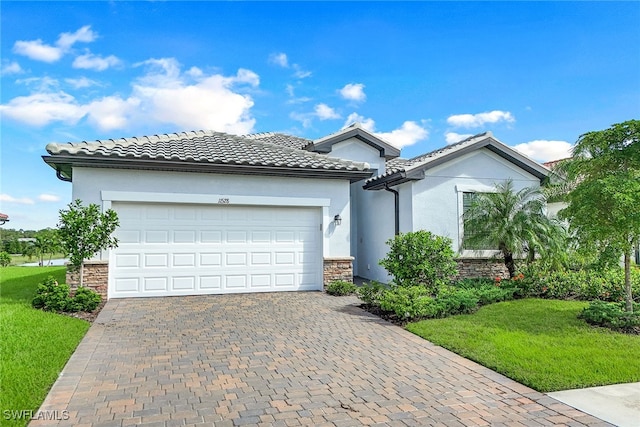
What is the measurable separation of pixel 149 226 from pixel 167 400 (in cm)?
718

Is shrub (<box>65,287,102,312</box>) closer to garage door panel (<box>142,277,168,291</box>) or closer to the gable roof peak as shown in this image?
garage door panel (<box>142,277,168,291</box>)

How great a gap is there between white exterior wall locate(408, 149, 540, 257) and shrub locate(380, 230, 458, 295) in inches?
107

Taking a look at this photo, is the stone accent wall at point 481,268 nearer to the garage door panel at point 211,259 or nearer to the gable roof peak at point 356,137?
the gable roof peak at point 356,137

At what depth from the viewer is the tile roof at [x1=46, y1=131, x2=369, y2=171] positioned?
9.97 meters

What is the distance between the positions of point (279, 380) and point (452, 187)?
32.1 feet

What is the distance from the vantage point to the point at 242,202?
→ 11.2 meters

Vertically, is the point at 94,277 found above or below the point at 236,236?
below

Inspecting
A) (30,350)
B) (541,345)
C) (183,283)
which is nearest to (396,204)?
(183,283)

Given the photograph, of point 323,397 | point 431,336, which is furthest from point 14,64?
point 431,336

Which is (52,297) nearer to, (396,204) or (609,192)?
(396,204)

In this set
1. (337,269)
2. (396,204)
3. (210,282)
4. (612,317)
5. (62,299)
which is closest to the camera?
(612,317)

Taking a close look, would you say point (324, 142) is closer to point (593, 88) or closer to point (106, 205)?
point (106, 205)

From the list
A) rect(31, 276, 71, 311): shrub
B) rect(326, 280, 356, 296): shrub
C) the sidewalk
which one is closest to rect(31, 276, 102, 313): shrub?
rect(31, 276, 71, 311): shrub

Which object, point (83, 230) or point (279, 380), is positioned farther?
point (83, 230)
